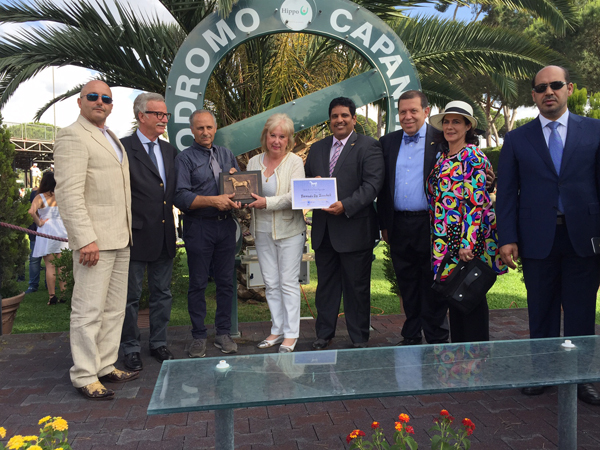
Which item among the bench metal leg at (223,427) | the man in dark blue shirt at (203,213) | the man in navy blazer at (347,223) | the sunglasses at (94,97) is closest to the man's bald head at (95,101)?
the sunglasses at (94,97)

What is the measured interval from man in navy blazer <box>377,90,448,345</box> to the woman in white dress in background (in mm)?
5054

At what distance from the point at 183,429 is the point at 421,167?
264cm

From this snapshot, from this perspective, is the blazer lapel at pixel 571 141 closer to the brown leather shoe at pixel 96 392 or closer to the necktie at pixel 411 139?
the necktie at pixel 411 139

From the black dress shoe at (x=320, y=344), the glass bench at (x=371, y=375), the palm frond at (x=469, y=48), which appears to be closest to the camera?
the glass bench at (x=371, y=375)

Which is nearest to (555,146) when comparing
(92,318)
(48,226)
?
(92,318)

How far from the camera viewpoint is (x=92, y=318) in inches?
142

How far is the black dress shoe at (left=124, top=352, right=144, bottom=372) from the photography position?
4074 millimetres

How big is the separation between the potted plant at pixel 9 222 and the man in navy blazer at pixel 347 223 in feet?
10.9

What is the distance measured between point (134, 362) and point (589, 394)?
10.8ft

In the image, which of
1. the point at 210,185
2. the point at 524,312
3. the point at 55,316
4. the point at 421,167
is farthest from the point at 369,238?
the point at 55,316

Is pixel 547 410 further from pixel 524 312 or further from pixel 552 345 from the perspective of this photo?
pixel 524 312

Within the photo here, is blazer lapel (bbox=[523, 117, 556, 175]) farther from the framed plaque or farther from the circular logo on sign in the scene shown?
the circular logo on sign

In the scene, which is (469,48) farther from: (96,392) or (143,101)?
(96,392)

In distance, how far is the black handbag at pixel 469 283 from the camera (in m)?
3.57
